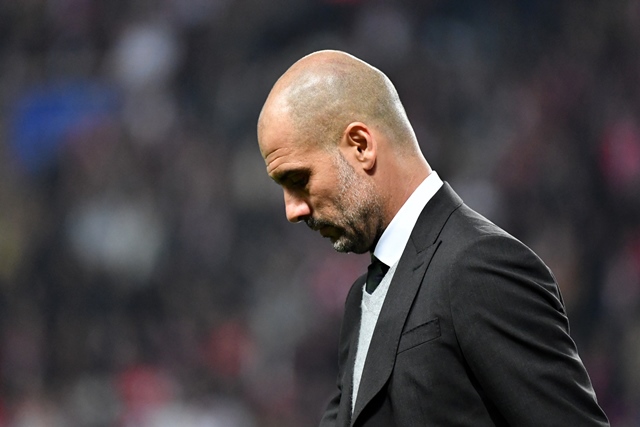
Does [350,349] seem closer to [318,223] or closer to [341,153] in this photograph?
[318,223]

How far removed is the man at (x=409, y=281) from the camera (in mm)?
1521

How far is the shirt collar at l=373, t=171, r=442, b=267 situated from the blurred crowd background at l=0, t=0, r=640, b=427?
3.58m

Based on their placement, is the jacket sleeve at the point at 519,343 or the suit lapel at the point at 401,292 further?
the suit lapel at the point at 401,292

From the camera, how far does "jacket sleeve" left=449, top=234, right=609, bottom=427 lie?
1.51 metres

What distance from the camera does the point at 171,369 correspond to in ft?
18.1

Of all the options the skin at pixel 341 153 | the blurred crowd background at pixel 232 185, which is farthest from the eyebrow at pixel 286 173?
the blurred crowd background at pixel 232 185

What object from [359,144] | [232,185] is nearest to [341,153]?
[359,144]

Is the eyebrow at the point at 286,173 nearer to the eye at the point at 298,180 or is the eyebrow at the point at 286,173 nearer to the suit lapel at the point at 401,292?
the eye at the point at 298,180

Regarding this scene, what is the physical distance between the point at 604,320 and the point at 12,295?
3.22m

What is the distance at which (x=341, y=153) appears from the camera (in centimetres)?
176

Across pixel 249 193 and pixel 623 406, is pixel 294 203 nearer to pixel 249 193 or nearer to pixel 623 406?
pixel 623 406

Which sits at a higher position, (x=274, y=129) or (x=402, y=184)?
(x=274, y=129)

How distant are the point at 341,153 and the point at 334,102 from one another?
0.30 ft

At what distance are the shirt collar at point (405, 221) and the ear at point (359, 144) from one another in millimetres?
95
